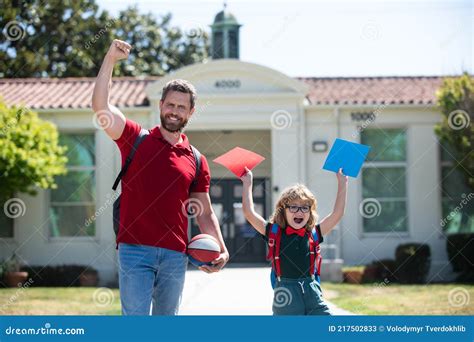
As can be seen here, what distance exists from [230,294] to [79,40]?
13.9m

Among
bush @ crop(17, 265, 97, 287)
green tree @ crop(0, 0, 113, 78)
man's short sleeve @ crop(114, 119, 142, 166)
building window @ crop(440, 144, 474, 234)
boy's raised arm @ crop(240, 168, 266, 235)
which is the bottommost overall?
bush @ crop(17, 265, 97, 287)

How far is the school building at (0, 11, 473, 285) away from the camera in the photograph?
16078mm

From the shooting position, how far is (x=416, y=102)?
16.1 meters

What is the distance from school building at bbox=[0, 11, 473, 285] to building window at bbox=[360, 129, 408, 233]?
0.9 inches

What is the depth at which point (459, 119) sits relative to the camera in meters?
15.1

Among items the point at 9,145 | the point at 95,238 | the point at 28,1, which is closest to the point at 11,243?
the point at 95,238

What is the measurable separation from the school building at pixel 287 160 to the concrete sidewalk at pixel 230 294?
229 cm

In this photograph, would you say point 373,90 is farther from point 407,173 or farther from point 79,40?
point 79,40

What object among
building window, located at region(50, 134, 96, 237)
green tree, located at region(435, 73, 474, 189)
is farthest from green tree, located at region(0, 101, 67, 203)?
green tree, located at region(435, 73, 474, 189)

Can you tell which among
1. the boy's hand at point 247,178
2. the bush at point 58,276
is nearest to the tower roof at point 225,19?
the bush at point 58,276

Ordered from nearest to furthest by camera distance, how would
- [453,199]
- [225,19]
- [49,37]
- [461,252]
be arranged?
[461,252] < [453,199] < [225,19] < [49,37]

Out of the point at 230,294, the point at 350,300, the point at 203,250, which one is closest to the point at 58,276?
the point at 230,294

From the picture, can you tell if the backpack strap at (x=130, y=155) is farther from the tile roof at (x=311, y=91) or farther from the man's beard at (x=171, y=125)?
the tile roof at (x=311, y=91)

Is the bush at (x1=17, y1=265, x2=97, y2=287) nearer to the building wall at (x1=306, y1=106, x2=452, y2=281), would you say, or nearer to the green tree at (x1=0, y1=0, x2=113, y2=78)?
the green tree at (x1=0, y1=0, x2=113, y2=78)
